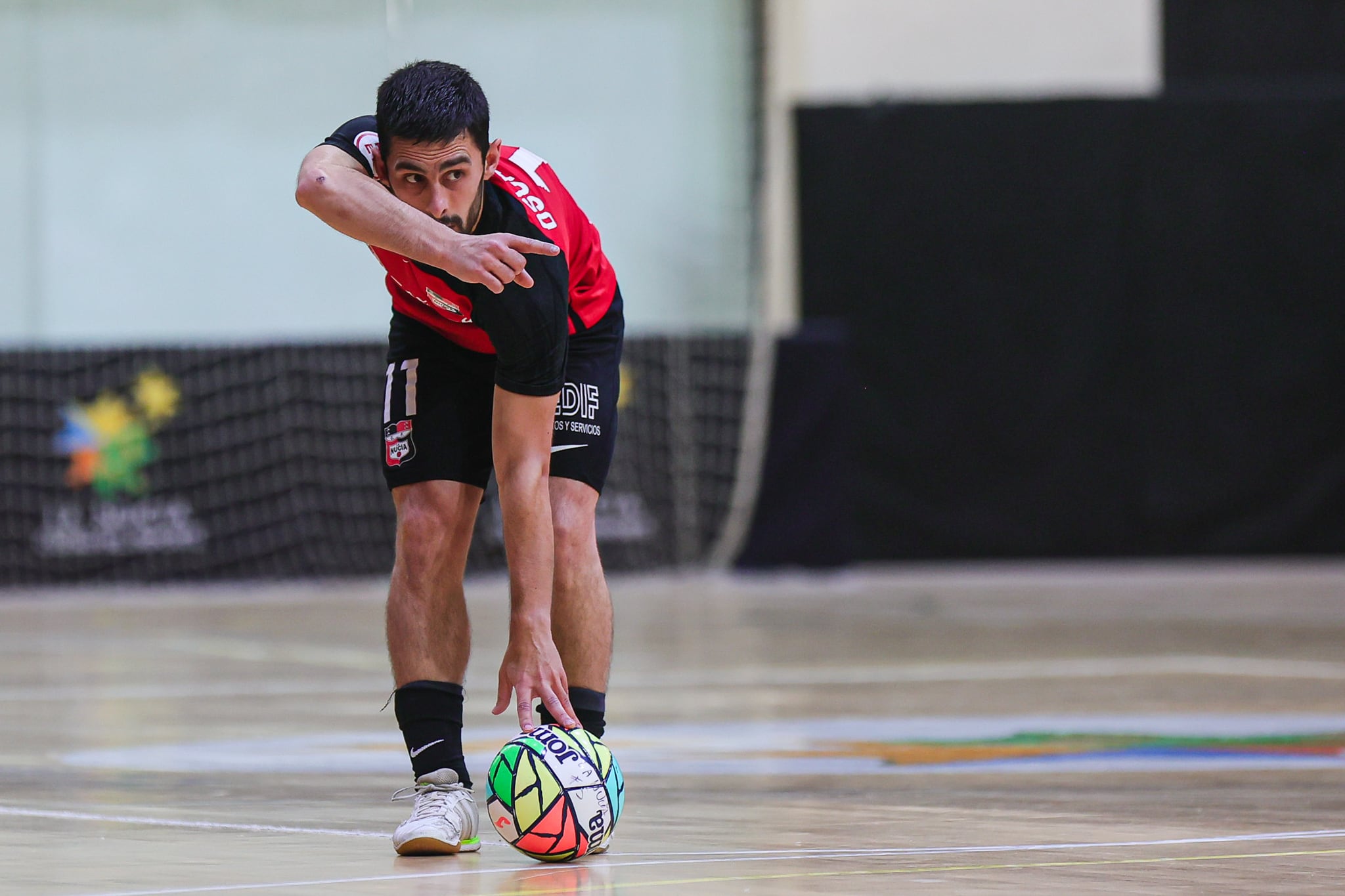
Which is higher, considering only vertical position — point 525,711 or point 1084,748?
point 525,711

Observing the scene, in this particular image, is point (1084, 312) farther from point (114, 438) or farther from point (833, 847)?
point (833, 847)

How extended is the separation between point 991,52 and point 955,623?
5695 mm

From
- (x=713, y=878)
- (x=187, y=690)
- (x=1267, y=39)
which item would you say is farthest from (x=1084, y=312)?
(x=713, y=878)

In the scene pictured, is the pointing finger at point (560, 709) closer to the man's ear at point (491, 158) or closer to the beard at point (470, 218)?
the beard at point (470, 218)

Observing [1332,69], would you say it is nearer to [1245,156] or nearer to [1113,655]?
[1245,156]

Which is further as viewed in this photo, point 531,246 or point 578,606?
point 578,606

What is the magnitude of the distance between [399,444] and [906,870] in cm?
129

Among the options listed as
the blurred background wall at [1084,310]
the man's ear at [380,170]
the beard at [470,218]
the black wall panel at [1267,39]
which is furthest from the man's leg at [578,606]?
the black wall panel at [1267,39]

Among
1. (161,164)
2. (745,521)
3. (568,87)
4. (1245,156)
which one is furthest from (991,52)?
(161,164)

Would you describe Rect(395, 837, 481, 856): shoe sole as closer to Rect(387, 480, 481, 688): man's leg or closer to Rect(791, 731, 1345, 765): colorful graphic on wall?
Rect(387, 480, 481, 688): man's leg

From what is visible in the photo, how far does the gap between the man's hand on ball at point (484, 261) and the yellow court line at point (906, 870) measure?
99 cm

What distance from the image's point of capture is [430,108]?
3434mm

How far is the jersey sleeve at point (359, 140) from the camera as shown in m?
3.68

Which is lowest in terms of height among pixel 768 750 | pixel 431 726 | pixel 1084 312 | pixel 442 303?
pixel 768 750
